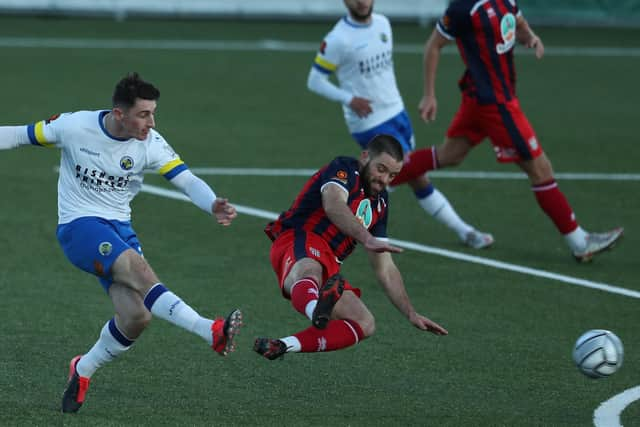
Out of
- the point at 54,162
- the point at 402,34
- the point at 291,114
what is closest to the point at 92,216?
the point at 54,162

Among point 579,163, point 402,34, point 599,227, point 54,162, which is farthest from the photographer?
point 402,34

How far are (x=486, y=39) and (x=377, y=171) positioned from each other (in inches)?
146

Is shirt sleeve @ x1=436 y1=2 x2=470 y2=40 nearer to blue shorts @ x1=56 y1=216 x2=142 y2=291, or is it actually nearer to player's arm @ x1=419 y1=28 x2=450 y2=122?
player's arm @ x1=419 y1=28 x2=450 y2=122

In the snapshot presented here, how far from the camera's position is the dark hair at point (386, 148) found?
718cm

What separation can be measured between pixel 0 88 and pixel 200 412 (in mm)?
12293

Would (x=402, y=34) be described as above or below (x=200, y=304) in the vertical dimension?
above

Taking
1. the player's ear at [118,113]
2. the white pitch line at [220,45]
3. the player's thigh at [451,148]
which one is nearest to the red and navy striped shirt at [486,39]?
the player's thigh at [451,148]

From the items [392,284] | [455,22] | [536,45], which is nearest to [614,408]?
[392,284]

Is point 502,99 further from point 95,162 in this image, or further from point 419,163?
point 95,162

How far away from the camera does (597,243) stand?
10453mm

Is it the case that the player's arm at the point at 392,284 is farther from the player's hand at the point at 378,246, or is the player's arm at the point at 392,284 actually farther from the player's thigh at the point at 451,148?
the player's thigh at the point at 451,148

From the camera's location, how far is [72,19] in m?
25.8

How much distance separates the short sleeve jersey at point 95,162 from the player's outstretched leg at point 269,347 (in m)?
1.09

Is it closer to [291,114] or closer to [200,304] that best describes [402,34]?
[291,114]
